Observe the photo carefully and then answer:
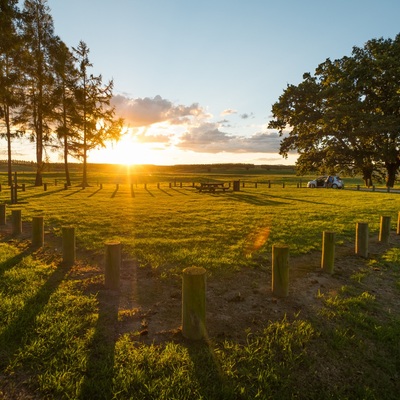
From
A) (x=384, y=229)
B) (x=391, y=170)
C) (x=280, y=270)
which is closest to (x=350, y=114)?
(x=391, y=170)

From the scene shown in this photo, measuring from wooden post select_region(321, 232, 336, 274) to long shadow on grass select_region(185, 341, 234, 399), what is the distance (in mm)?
3906

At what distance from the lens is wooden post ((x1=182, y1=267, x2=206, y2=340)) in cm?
376

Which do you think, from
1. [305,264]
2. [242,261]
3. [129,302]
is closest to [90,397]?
[129,302]

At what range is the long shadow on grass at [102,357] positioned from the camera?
295 centimetres

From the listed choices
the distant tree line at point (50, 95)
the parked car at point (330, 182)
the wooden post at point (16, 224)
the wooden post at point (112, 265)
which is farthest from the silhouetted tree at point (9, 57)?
the parked car at point (330, 182)

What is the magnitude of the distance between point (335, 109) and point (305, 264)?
91.5 ft

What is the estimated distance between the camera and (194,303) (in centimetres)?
380

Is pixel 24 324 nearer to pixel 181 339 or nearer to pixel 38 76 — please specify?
pixel 181 339

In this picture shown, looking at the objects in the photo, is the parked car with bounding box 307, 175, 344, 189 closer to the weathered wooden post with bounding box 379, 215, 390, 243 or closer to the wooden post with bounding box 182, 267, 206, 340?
the weathered wooden post with bounding box 379, 215, 390, 243

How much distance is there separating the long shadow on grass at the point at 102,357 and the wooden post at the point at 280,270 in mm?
2794

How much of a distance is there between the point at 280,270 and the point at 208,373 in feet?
7.92

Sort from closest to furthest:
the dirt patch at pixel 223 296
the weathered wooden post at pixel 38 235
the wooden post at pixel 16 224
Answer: the dirt patch at pixel 223 296
the weathered wooden post at pixel 38 235
the wooden post at pixel 16 224

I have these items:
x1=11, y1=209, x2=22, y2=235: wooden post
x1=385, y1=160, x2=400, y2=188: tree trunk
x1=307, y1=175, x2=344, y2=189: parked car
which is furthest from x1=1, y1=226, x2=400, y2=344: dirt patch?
x1=307, y1=175, x2=344, y2=189: parked car

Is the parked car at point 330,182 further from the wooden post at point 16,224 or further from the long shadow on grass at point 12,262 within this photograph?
the long shadow on grass at point 12,262
